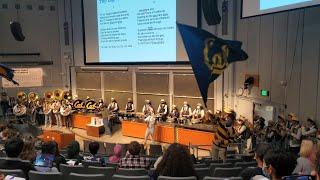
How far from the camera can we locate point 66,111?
54.4 feet

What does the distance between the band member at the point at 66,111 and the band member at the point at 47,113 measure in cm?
69

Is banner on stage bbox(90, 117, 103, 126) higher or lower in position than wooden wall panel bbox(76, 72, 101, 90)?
lower

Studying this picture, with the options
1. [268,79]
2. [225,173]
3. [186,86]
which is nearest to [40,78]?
[186,86]

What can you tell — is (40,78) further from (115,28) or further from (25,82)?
(115,28)

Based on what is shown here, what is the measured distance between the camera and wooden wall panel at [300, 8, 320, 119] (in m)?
9.12

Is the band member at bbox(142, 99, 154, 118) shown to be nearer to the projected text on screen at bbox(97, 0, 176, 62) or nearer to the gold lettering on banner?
the projected text on screen at bbox(97, 0, 176, 62)

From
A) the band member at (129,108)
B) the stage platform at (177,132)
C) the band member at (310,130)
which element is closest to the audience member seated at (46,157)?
the band member at (310,130)

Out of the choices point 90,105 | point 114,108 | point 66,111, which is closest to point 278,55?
point 114,108

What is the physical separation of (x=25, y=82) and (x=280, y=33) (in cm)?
1355

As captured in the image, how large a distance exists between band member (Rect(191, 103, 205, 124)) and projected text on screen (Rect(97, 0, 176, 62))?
8.01 feet

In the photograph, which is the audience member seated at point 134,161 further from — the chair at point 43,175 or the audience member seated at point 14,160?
the audience member seated at point 14,160

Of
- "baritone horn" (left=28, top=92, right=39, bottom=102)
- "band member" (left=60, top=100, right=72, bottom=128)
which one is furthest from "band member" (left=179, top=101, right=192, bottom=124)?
"baritone horn" (left=28, top=92, right=39, bottom=102)

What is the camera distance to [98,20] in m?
17.2

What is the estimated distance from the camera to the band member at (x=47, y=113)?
55.6 ft
